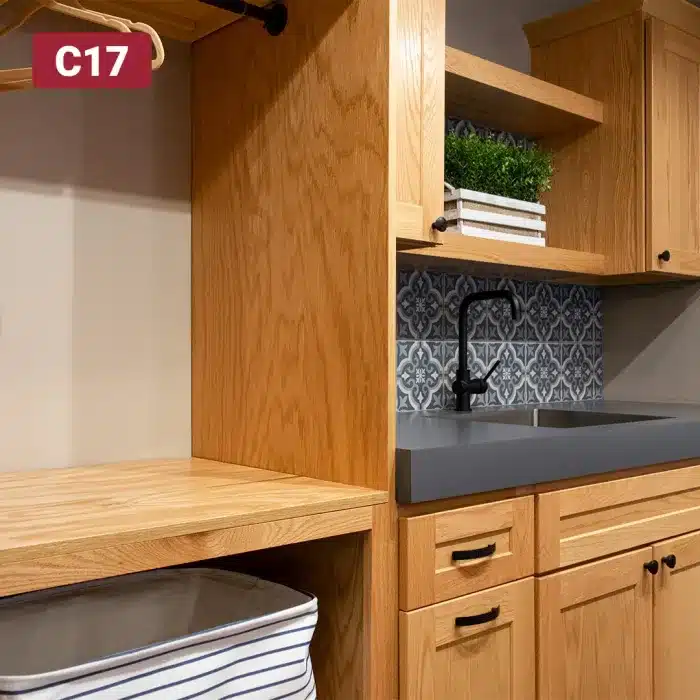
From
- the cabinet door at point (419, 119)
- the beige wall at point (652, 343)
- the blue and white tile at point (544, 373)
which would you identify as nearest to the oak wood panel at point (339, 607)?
the cabinet door at point (419, 119)

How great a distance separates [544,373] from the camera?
2.62m

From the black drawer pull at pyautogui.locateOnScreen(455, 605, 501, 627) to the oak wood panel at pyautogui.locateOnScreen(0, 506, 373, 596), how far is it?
274 mm

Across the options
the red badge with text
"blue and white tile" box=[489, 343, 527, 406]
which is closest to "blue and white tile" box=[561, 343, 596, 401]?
"blue and white tile" box=[489, 343, 527, 406]

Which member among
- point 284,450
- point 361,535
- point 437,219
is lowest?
point 361,535

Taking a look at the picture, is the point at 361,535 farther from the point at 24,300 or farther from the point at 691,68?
the point at 691,68

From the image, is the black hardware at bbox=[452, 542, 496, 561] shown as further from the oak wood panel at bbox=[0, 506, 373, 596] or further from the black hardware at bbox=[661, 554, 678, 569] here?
the black hardware at bbox=[661, 554, 678, 569]

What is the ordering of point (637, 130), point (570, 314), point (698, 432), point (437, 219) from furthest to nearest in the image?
point (570, 314) → point (637, 130) → point (698, 432) → point (437, 219)

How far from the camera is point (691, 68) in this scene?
242 centimetres

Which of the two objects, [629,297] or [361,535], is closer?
[361,535]

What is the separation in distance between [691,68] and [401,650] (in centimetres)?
193

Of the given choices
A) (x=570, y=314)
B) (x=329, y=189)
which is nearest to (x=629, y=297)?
(x=570, y=314)

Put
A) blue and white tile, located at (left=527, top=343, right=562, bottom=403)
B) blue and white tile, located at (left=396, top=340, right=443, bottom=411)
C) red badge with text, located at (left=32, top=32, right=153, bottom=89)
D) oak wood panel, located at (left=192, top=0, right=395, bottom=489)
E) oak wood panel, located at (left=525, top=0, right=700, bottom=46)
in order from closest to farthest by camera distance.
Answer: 1. red badge with text, located at (left=32, top=32, right=153, bottom=89)
2. oak wood panel, located at (left=192, top=0, right=395, bottom=489)
3. blue and white tile, located at (left=396, top=340, right=443, bottom=411)
4. oak wood panel, located at (left=525, top=0, right=700, bottom=46)
5. blue and white tile, located at (left=527, top=343, right=562, bottom=403)

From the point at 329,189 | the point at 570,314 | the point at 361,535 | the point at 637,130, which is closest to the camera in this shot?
the point at 361,535

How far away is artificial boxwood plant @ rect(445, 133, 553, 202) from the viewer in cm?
205
